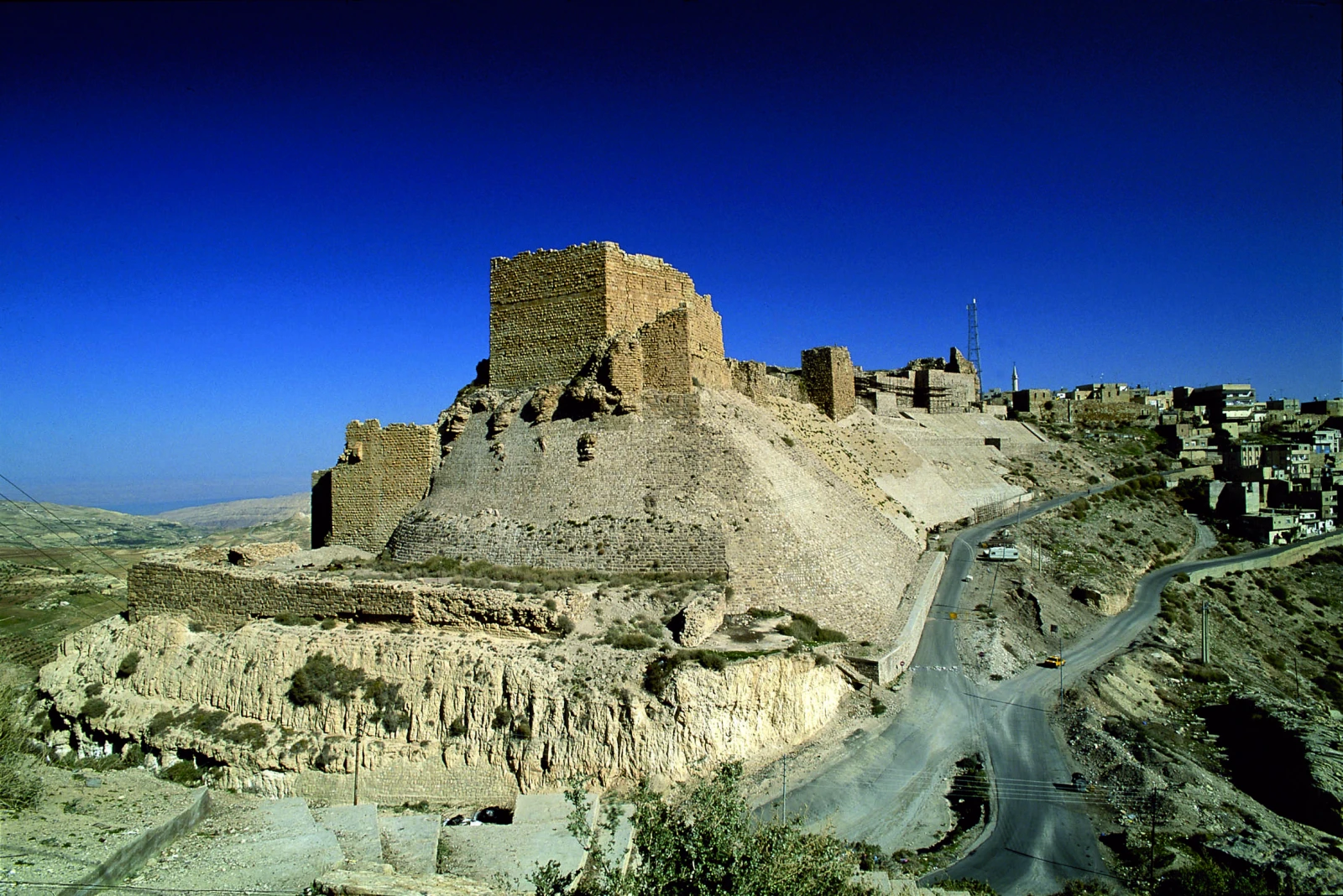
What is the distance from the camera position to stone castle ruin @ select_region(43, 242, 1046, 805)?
12.6 m

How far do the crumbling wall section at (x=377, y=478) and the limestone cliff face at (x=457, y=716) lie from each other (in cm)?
660

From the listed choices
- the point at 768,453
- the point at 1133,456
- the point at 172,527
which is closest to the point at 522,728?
the point at 768,453

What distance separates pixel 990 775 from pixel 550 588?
Result: 9.10 metres

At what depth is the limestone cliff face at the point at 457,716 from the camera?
12.3 metres

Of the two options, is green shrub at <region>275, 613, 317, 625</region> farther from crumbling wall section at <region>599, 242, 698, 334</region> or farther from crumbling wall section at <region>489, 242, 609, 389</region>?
crumbling wall section at <region>599, 242, 698, 334</region>

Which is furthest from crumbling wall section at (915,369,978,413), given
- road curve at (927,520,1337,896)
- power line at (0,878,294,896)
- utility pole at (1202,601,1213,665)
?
power line at (0,878,294,896)

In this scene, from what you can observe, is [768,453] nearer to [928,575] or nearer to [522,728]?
[928,575]

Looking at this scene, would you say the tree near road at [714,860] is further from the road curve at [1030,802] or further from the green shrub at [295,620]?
the green shrub at [295,620]

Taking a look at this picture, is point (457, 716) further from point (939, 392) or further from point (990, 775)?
point (939, 392)

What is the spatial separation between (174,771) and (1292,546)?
150 ft

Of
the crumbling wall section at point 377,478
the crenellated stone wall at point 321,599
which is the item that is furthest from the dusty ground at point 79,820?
the crumbling wall section at point 377,478

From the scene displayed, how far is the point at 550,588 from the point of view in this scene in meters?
15.2

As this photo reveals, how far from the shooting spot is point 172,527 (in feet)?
264

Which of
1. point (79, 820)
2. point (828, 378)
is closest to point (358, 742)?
point (79, 820)
